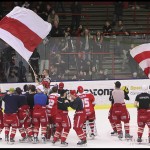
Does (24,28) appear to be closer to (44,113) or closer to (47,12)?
(44,113)

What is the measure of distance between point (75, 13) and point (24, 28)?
31.9 ft

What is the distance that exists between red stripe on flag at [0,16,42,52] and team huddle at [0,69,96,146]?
1.22 meters

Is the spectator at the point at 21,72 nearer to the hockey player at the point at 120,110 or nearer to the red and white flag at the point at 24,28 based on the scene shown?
the red and white flag at the point at 24,28

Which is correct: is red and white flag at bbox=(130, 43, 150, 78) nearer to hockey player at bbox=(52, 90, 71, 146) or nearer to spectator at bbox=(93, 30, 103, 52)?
hockey player at bbox=(52, 90, 71, 146)

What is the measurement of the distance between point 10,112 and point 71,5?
38.5 feet

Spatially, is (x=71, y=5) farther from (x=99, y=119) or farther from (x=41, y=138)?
(x=41, y=138)

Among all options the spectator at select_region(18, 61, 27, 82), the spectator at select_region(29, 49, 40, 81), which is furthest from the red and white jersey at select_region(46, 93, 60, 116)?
the spectator at select_region(29, 49, 40, 81)

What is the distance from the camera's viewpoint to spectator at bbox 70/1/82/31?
2575 cm

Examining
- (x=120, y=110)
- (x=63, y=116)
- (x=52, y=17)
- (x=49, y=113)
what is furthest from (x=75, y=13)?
(x=63, y=116)

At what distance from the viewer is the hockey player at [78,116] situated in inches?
603

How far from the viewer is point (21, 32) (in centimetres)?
1650

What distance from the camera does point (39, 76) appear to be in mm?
21344

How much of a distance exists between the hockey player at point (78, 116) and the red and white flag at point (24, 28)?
1.99m

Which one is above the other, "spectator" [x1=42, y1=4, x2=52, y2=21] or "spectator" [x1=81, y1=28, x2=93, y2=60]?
"spectator" [x1=42, y1=4, x2=52, y2=21]
